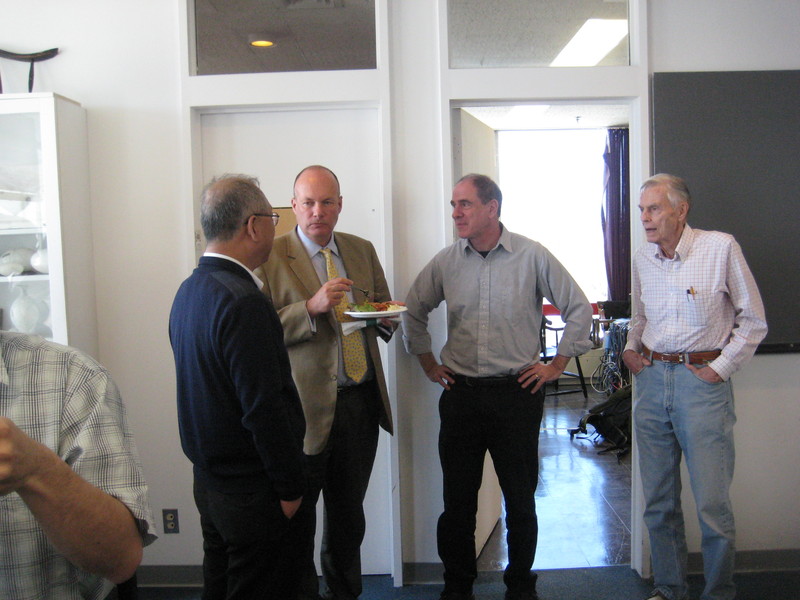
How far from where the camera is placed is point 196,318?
1.56 meters

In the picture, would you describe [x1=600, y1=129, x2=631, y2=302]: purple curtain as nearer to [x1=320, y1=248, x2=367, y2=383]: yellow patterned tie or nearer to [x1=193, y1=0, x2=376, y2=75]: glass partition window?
[x1=193, y1=0, x2=376, y2=75]: glass partition window

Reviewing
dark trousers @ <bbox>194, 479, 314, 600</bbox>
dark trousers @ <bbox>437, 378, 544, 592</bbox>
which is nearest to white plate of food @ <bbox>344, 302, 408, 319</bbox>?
dark trousers @ <bbox>437, 378, 544, 592</bbox>

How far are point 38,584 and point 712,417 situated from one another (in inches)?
87.4

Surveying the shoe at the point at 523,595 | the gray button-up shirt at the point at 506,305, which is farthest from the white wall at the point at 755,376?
the gray button-up shirt at the point at 506,305

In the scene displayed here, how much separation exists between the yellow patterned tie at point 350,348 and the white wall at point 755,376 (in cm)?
162

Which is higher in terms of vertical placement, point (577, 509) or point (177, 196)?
point (177, 196)

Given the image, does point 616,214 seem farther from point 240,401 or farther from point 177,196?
point 240,401

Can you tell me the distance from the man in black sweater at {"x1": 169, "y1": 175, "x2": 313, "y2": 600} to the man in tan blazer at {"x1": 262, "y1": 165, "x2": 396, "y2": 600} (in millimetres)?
404

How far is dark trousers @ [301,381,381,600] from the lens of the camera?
2.25 m

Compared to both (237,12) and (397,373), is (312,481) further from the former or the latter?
(237,12)

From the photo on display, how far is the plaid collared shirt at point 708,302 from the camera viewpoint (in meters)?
2.33

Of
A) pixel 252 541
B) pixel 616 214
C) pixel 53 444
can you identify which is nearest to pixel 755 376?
pixel 252 541

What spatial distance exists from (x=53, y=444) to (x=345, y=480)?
56.7 inches

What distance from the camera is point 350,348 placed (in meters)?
2.29
